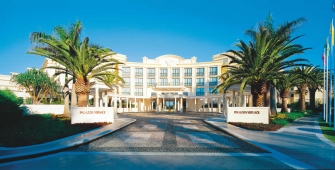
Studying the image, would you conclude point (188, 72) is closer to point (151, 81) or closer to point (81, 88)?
point (151, 81)

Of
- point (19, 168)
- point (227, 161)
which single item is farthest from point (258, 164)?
point (19, 168)

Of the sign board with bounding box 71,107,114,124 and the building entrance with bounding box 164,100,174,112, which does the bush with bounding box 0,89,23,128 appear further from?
the building entrance with bounding box 164,100,174,112

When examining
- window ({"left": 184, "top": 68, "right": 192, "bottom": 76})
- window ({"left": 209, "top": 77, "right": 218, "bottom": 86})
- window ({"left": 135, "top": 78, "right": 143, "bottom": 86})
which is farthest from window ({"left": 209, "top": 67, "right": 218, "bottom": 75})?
window ({"left": 135, "top": 78, "right": 143, "bottom": 86})

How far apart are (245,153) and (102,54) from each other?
1411 centimetres

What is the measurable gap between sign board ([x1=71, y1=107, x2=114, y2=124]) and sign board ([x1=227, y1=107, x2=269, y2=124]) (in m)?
9.26

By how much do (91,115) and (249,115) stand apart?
1140 centimetres

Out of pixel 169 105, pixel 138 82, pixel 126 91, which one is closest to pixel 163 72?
pixel 138 82

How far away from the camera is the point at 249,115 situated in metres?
16.8

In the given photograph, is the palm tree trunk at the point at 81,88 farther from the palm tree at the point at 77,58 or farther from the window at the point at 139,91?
the window at the point at 139,91

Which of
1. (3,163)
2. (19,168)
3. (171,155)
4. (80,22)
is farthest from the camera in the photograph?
(80,22)

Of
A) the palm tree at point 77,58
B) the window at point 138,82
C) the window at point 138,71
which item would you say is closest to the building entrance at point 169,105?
the window at point 138,82

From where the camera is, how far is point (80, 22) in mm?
17969

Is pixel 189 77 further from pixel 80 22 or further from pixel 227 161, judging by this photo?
pixel 227 161

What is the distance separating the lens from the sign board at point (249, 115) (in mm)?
16312
